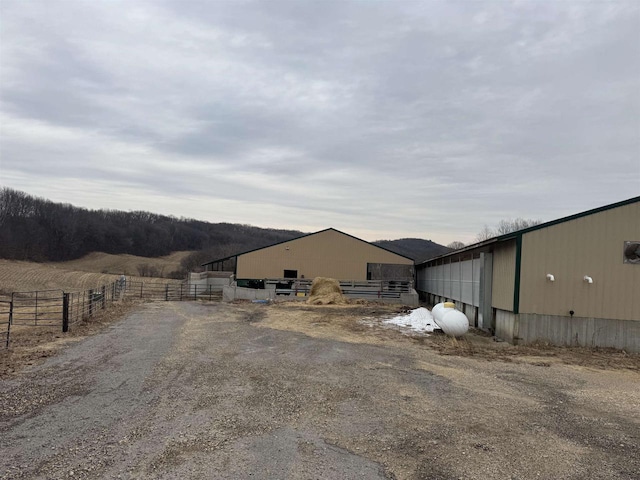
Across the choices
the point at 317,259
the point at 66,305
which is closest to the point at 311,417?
the point at 66,305

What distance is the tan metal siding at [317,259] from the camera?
137 ft

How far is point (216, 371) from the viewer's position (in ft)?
33.0

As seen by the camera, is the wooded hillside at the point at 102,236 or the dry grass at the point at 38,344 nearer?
the dry grass at the point at 38,344

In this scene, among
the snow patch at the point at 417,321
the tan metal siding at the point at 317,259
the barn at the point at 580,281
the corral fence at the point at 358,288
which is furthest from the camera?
the tan metal siding at the point at 317,259

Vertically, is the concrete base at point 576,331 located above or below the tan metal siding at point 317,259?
below

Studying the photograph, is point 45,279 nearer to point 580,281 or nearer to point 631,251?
point 580,281

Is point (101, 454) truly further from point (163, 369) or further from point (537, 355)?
point (537, 355)

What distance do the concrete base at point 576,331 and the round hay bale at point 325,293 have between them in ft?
57.6

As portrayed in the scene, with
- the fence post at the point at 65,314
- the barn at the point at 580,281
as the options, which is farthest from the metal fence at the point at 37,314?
the barn at the point at 580,281

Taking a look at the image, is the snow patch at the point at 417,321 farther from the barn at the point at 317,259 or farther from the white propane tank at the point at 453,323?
the barn at the point at 317,259

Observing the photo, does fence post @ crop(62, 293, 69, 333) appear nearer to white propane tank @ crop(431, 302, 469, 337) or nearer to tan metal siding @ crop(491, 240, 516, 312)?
white propane tank @ crop(431, 302, 469, 337)

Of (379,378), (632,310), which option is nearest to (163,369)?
(379,378)

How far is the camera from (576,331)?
578 inches

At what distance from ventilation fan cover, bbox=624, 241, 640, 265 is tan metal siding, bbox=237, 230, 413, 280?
2757cm
